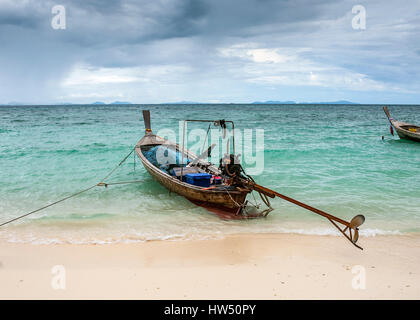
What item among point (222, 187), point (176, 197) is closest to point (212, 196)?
point (222, 187)

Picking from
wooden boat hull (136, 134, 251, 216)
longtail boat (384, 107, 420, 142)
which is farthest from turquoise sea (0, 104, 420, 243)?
longtail boat (384, 107, 420, 142)

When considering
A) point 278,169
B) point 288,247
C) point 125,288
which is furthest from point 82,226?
point 278,169

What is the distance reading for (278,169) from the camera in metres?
13.6

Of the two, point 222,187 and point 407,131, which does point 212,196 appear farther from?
point 407,131

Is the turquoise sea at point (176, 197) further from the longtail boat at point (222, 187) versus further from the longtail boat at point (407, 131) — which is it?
the longtail boat at point (407, 131)

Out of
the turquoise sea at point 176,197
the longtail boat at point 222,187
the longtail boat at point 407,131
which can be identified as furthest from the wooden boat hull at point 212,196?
the longtail boat at point 407,131

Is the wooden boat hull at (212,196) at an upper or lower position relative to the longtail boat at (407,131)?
lower

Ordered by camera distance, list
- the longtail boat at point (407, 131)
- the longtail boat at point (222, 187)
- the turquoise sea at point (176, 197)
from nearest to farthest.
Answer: the turquoise sea at point (176, 197), the longtail boat at point (222, 187), the longtail boat at point (407, 131)

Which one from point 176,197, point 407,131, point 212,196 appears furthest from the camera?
point 407,131

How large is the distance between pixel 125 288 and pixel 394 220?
6804mm

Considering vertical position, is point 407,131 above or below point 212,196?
above

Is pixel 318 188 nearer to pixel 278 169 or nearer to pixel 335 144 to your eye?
pixel 278 169

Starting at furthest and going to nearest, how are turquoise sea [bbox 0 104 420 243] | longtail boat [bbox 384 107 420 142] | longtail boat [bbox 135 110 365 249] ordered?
1. longtail boat [bbox 384 107 420 142]
2. longtail boat [bbox 135 110 365 249]
3. turquoise sea [bbox 0 104 420 243]

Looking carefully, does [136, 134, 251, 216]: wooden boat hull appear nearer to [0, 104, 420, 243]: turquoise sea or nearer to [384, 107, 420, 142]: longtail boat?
[0, 104, 420, 243]: turquoise sea
